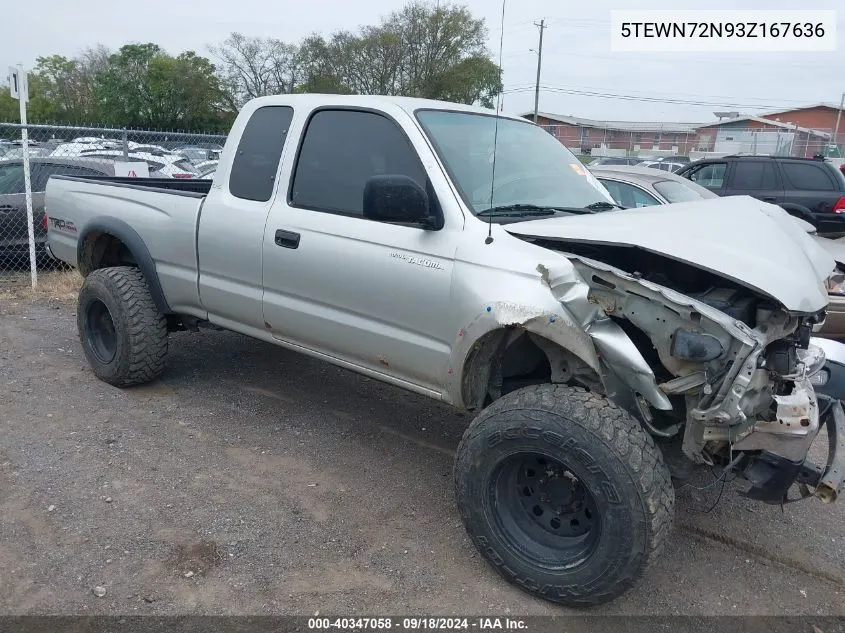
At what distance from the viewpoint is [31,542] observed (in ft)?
10.6

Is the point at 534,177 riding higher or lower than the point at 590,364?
higher

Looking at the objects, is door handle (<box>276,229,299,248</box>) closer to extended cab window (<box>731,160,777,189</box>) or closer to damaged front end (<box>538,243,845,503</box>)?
damaged front end (<box>538,243,845,503</box>)

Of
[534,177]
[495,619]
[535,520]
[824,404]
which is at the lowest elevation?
[495,619]

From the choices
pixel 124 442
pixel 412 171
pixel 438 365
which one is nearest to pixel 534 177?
pixel 412 171

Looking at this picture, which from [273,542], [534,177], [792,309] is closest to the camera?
[792,309]

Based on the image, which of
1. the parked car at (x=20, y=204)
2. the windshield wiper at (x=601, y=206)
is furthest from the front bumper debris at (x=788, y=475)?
the parked car at (x=20, y=204)

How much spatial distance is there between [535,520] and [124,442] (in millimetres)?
2568

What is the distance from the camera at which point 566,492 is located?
3.03 meters

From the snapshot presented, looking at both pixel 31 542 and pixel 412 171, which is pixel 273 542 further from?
pixel 412 171

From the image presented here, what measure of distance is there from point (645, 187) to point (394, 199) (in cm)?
548

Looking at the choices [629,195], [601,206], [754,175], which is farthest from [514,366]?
[754,175]

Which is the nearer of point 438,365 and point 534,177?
point 438,365

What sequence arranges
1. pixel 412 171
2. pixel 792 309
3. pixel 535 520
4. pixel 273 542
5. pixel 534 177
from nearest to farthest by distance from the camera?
pixel 792 309 < pixel 535 520 < pixel 273 542 < pixel 412 171 < pixel 534 177

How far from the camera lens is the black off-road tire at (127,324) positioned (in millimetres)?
4801
